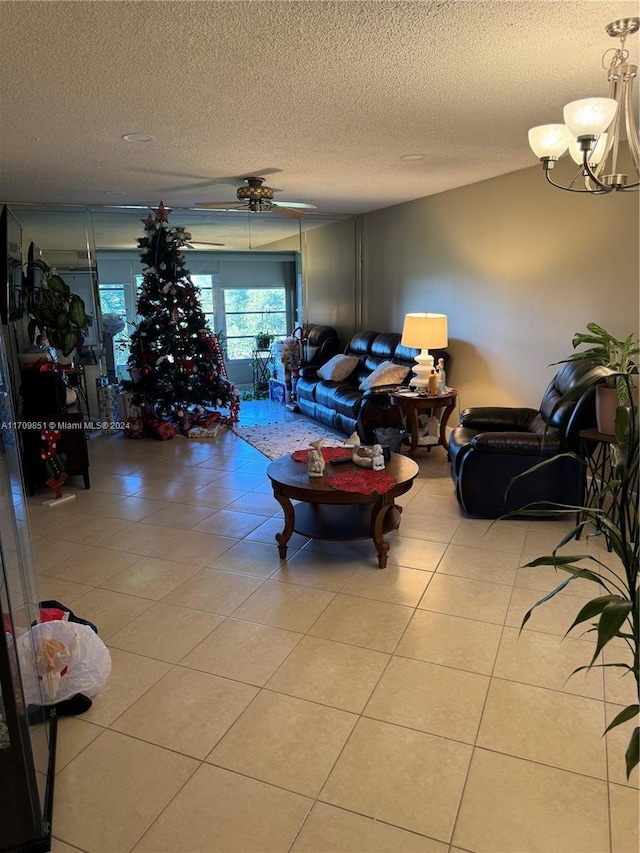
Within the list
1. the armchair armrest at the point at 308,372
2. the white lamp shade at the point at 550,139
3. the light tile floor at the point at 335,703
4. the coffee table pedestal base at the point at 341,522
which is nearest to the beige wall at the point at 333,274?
the armchair armrest at the point at 308,372

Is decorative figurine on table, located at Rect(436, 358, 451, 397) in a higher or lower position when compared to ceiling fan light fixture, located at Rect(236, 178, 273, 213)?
lower

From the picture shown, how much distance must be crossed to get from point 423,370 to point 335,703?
12.2ft

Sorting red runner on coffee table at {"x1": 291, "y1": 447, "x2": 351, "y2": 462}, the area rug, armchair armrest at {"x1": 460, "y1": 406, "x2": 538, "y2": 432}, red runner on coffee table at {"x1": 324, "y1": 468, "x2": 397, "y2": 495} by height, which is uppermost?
armchair armrest at {"x1": 460, "y1": 406, "x2": 538, "y2": 432}

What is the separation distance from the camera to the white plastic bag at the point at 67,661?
6.87 feet

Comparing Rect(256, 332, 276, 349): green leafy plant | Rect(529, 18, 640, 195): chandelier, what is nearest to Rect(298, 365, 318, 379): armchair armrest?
Rect(256, 332, 276, 349): green leafy plant

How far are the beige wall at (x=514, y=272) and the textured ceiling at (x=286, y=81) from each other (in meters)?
0.58

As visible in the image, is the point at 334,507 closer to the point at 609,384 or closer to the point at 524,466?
the point at 524,466

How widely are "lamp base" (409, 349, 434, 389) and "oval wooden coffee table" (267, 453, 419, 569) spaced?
5.74 feet

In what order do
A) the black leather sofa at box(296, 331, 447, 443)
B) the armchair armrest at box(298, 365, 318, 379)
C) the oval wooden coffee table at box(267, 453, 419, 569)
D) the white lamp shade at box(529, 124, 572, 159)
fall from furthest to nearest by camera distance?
the armchair armrest at box(298, 365, 318, 379) < the black leather sofa at box(296, 331, 447, 443) < the oval wooden coffee table at box(267, 453, 419, 569) < the white lamp shade at box(529, 124, 572, 159)

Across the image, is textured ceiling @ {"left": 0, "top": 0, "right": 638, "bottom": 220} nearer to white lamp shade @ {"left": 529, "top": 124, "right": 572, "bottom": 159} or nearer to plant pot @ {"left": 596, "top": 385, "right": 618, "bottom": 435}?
white lamp shade @ {"left": 529, "top": 124, "right": 572, "bottom": 159}

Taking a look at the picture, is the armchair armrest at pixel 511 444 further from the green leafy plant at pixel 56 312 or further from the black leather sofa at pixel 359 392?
the green leafy plant at pixel 56 312

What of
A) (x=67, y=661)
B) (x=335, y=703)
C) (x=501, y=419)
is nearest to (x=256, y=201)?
(x=501, y=419)

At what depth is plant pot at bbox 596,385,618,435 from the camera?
325cm

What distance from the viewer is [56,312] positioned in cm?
548
